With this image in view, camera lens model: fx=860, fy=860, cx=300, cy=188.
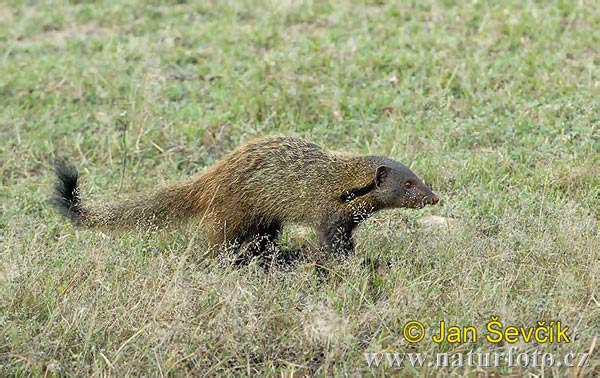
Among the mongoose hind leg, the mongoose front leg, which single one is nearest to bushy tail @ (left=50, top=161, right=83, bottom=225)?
the mongoose hind leg

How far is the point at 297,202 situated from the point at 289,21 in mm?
3933

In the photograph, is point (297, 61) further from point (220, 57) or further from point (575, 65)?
point (575, 65)

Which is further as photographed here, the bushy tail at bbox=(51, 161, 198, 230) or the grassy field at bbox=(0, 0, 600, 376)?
the bushy tail at bbox=(51, 161, 198, 230)

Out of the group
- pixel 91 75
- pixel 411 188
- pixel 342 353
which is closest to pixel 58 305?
pixel 342 353

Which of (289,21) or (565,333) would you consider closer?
(565,333)

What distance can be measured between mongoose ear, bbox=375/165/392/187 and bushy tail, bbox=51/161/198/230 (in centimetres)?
104

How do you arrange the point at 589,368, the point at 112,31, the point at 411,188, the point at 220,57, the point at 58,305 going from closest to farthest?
1. the point at 589,368
2. the point at 58,305
3. the point at 411,188
4. the point at 220,57
5. the point at 112,31

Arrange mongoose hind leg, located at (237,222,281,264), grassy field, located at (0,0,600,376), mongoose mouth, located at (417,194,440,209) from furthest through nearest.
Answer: mongoose hind leg, located at (237,222,281,264)
mongoose mouth, located at (417,194,440,209)
grassy field, located at (0,0,600,376)

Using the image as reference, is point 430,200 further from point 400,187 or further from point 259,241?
point 259,241

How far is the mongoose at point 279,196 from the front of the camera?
4715mm

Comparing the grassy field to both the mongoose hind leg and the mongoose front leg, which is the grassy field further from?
the mongoose hind leg

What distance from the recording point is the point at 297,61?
7297 millimetres

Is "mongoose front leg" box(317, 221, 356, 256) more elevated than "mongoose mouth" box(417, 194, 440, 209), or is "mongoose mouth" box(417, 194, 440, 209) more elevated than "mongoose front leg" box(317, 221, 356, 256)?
"mongoose mouth" box(417, 194, 440, 209)

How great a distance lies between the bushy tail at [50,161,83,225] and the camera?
467cm
